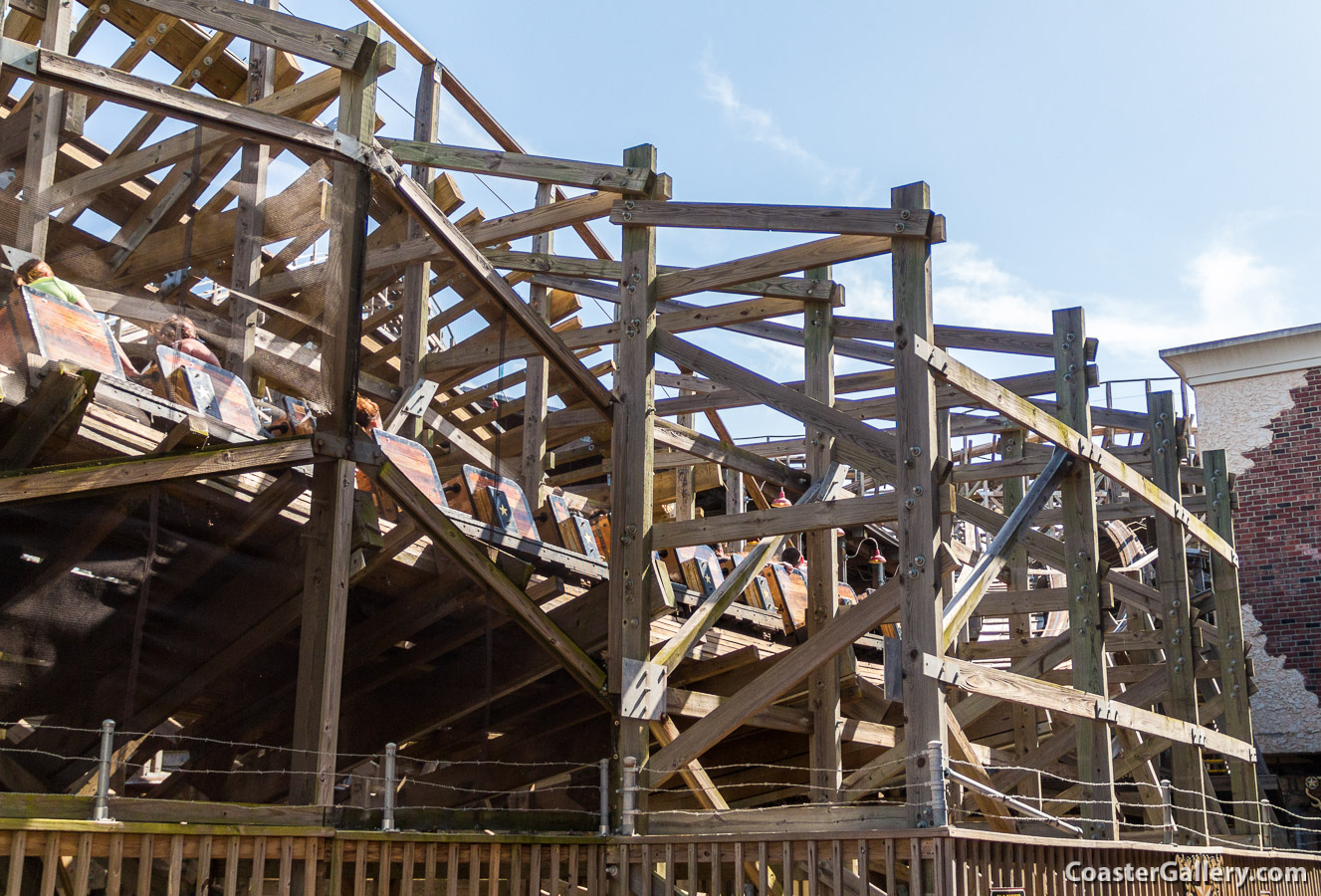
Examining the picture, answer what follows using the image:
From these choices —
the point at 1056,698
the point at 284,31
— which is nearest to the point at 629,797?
the point at 1056,698

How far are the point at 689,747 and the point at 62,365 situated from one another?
451 centimetres

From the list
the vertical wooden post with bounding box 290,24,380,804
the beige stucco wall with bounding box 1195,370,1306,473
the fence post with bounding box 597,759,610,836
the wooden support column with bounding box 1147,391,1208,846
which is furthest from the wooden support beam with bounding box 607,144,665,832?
the beige stucco wall with bounding box 1195,370,1306,473

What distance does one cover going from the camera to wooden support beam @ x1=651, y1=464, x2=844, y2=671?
9312 mm

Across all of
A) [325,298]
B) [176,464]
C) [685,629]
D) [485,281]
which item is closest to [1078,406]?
[685,629]

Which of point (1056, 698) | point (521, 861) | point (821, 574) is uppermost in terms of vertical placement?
point (821, 574)

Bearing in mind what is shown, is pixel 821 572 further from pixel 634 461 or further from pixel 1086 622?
pixel 1086 622

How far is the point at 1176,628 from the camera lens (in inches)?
457

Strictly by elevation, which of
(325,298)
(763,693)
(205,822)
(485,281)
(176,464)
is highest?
(485,281)

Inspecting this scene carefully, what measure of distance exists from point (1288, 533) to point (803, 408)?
38.7 ft

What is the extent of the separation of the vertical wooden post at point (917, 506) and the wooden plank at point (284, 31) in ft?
11.1

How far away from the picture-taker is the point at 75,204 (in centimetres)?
751

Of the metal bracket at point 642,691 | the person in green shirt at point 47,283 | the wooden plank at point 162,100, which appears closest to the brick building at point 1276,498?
the metal bracket at point 642,691

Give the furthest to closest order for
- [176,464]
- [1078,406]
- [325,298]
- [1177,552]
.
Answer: [1177,552] → [1078,406] → [325,298] → [176,464]

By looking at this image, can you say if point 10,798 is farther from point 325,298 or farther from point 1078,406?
point 1078,406
